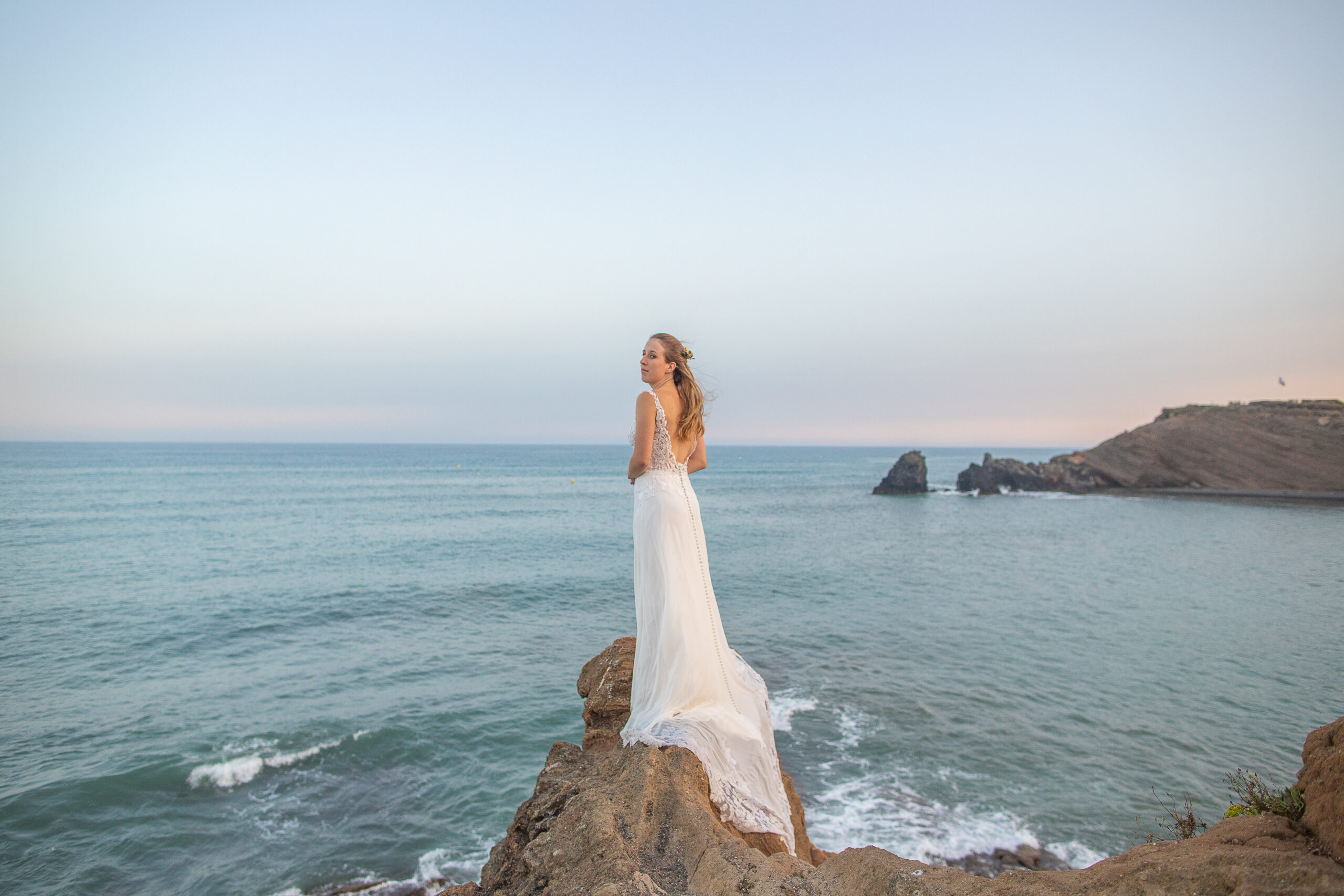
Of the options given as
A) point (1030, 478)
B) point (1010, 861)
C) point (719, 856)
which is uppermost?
point (719, 856)

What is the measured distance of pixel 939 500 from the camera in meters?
57.8

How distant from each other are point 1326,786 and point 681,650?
302cm

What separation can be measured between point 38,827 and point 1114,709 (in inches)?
676

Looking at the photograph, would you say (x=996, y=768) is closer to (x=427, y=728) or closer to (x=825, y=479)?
(x=427, y=728)

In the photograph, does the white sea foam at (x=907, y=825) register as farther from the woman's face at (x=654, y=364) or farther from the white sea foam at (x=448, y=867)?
the woman's face at (x=654, y=364)

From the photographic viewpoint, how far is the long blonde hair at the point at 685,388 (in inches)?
180

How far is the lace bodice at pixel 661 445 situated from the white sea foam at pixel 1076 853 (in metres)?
7.75

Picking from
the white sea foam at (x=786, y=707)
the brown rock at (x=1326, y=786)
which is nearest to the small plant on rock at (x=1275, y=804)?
the brown rock at (x=1326, y=786)

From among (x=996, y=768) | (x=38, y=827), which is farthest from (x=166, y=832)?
(x=996, y=768)

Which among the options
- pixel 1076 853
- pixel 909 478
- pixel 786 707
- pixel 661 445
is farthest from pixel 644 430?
pixel 909 478

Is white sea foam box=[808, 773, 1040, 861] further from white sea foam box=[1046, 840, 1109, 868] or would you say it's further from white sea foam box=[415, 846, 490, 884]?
white sea foam box=[415, 846, 490, 884]

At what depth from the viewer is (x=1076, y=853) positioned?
8.37m

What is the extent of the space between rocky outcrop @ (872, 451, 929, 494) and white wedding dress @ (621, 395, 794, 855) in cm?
6246

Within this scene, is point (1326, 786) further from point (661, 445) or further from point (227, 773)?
point (227, 773)
